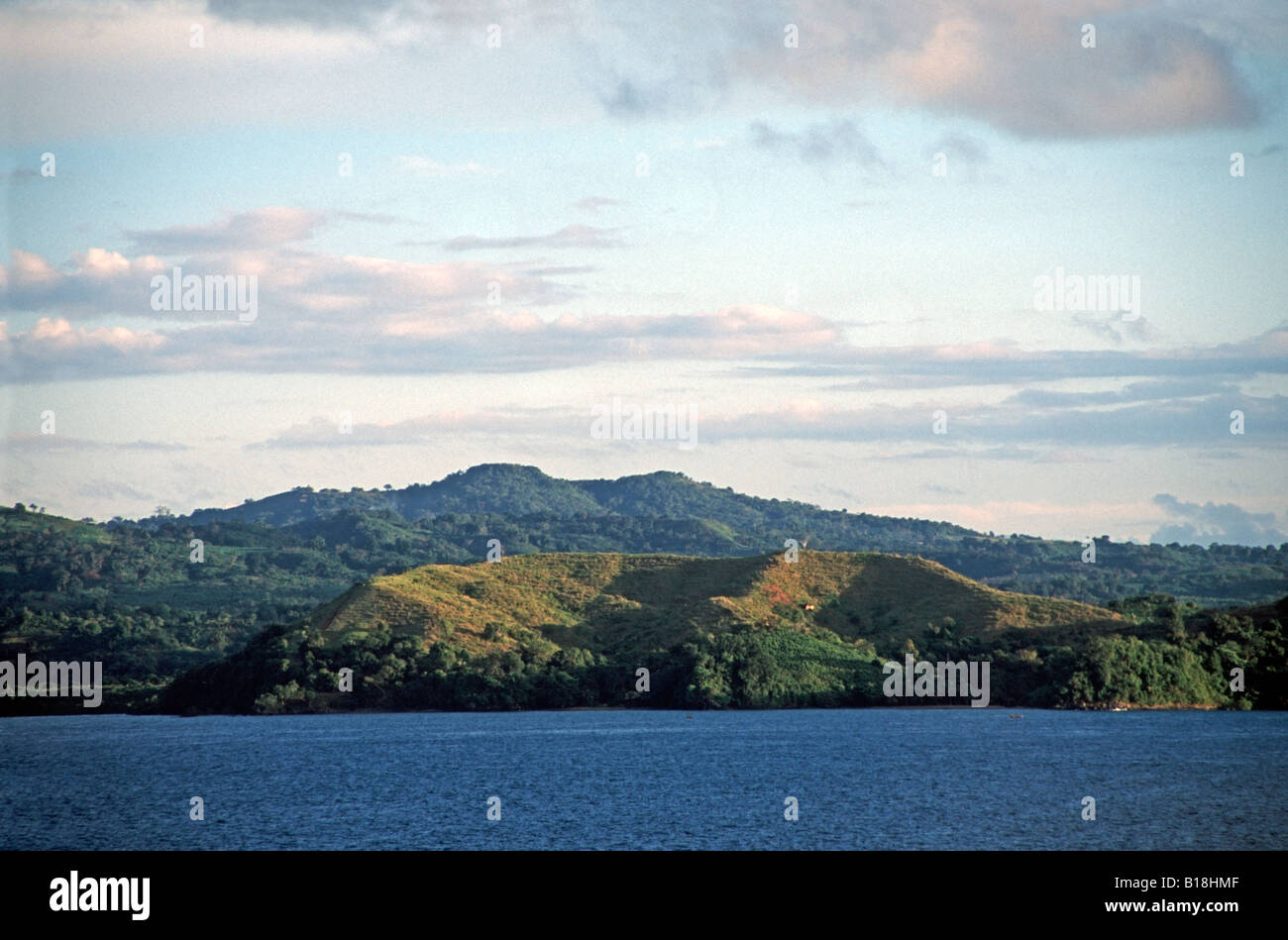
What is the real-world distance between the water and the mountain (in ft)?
23.6

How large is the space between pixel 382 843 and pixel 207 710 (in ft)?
341

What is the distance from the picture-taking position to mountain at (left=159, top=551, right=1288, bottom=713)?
507 feet

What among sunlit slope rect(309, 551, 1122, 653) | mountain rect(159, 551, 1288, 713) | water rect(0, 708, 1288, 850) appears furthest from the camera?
sunlit slope rect(309, 551, 1122, 653)

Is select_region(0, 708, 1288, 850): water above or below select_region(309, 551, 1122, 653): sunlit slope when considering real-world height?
below

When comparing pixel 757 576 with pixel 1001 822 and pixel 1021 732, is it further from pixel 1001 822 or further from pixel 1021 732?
pixel 1001 822

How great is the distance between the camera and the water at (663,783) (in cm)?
6862

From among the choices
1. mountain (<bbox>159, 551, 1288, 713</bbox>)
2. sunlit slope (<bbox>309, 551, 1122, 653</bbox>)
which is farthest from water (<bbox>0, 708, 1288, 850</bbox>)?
sunlit slope (<bbox>309, 551, 1122, 653</bbox>)

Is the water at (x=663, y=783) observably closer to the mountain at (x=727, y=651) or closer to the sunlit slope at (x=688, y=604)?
the mountain at (x=727, y=651)

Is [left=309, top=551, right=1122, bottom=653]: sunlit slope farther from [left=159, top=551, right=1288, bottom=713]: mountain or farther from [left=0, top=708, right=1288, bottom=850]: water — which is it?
[left=0, top=708, right=1288, bottom=850]: water

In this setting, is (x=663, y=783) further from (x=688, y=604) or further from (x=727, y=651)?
(x=688, y=604)

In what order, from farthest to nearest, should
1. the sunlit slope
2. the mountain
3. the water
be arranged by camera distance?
the sunlit slope
the mountain
the water

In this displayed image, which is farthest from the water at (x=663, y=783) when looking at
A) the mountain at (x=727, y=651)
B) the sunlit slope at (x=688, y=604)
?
the sunlit slope at (x=688, y=604)

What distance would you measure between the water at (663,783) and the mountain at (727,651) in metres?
7.20
